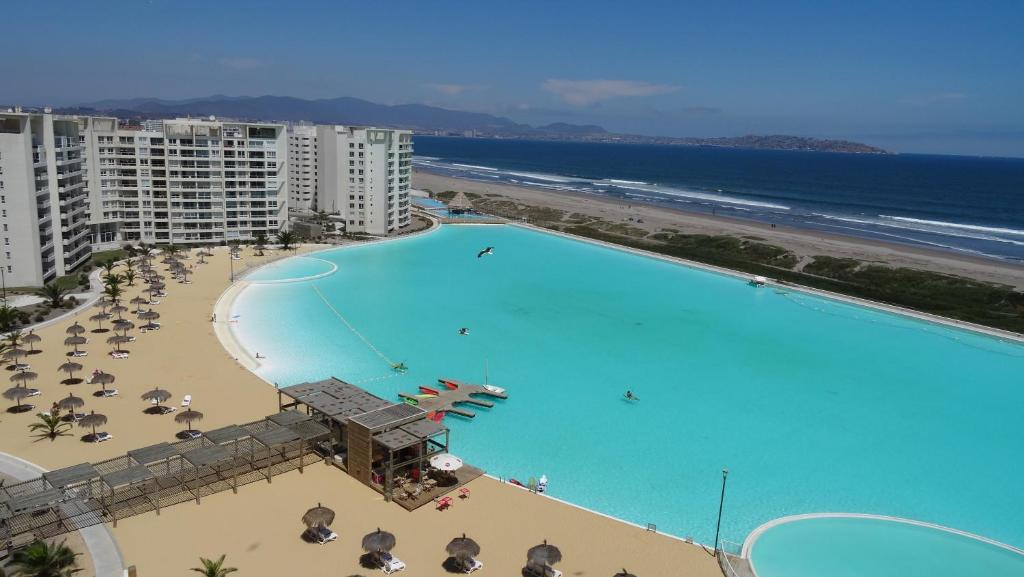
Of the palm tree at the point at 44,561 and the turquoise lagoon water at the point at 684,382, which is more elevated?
the palm tree at the point at 44,561

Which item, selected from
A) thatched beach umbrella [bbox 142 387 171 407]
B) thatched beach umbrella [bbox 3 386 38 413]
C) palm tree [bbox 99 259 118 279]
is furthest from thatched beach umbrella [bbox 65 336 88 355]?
palm tree [bbox 99 259 118 279]

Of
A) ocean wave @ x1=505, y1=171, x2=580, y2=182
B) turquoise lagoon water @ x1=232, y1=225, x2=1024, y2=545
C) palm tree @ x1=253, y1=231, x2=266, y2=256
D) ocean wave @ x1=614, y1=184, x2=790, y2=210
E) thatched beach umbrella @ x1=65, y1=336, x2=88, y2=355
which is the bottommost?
turquoise lagoon water @ x1=232, y1=225, x2=1024, y2=545

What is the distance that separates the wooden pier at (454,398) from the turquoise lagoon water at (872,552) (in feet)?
37.8

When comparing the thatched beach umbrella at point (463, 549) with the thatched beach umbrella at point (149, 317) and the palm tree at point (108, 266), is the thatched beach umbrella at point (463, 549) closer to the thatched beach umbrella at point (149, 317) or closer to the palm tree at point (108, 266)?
the thatched beach umbrella at point (149, 317)

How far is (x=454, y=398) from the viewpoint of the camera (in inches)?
997

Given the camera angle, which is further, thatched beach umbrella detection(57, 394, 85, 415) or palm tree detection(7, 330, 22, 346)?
palm tree detection(7, 330, 22, 346)

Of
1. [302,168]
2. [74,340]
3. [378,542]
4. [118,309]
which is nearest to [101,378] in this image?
[74,340]

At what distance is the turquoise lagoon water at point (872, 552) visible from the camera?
16.8 m

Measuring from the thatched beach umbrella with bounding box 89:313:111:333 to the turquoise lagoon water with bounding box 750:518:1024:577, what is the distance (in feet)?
99.8

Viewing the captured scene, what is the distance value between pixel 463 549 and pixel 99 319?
1053 inches

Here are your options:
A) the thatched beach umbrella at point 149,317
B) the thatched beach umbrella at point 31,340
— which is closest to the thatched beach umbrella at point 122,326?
the thatched beach umbrella at point 149,317

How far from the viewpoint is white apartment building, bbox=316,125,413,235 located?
2405 inches

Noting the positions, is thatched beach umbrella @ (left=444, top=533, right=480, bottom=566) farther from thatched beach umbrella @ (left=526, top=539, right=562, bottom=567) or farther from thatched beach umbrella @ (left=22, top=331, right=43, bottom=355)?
thatched beach umbrella @ (left=22, top=331, right=43, bottom=355)

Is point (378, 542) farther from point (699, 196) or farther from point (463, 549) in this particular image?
point (699, 196)
